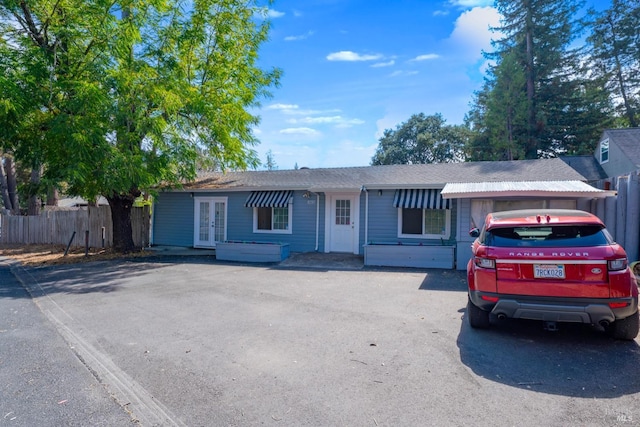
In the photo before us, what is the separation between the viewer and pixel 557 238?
4.57m

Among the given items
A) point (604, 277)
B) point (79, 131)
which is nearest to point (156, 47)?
point (79, 131)

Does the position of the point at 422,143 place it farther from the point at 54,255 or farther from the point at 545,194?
the point at 54,255

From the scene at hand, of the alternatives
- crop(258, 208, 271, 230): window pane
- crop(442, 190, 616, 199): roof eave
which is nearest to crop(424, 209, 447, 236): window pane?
crop(442, 190, 616, 199): roof eave

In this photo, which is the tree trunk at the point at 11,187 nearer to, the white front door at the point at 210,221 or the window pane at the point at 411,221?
the white front door at the point at 210,221

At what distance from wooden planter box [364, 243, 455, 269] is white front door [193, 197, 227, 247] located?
21.7ft

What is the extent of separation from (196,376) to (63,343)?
7.57 feet

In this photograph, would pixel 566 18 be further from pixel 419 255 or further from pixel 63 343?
pixel 63 343

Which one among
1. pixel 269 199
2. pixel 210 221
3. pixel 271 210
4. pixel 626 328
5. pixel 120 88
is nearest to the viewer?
pixel 626 328

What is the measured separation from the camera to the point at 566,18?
90.8 feet

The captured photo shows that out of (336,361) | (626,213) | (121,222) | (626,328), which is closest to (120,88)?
(121,222)

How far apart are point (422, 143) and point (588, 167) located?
809 inches

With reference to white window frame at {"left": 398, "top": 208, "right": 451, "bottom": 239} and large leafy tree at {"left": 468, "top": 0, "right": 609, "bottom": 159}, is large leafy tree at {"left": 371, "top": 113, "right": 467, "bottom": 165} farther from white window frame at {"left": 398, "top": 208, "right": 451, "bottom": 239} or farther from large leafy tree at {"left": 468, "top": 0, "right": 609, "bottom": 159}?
white window frame at {"left": 398, "top": 208, "right": 451, "bottom": 239}

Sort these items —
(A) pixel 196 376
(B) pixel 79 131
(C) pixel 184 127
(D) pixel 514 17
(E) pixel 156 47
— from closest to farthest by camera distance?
(A) pixel 196 376 → (B) pixel 79 131 → (E) pixel 156 47 → (C) pixel 184 127 → (D) pixel 514 17

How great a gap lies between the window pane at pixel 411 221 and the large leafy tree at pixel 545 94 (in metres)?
18.5
